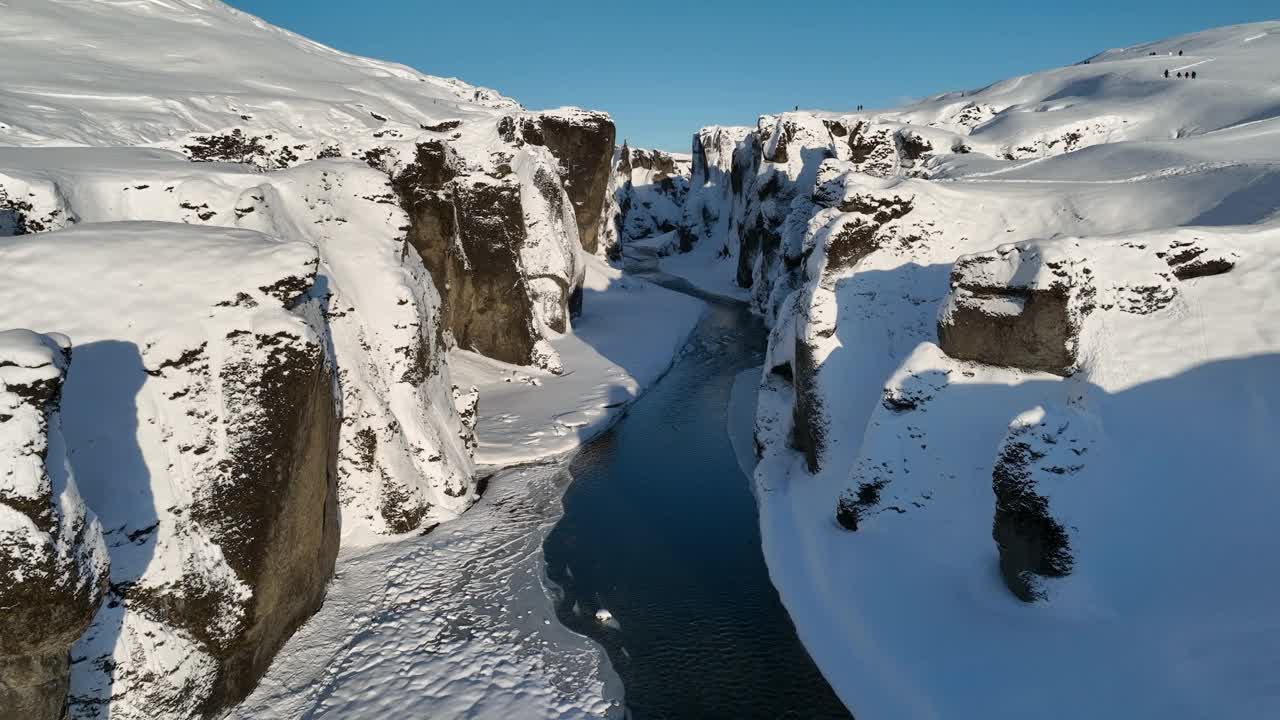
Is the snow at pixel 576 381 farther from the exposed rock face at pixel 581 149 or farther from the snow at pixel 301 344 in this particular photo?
the exposed rock face at pixel 581 149

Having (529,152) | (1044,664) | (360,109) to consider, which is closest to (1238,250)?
(1044,664)

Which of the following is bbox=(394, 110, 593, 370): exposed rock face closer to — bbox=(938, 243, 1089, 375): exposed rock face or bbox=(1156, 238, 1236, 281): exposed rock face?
bbox=(938, 243, 1089, 375): exposed rock face

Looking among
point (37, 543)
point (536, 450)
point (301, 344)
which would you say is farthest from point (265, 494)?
point (536, 450)

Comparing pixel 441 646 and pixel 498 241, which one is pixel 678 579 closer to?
pixel 441 646

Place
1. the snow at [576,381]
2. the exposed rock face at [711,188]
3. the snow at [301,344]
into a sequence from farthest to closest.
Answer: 1. the exposed rock face at [711,188]
2. the snow at [576,381]
3. the snow at [301,344]

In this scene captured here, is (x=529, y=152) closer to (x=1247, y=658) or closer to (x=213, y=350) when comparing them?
(x=213, y=350)

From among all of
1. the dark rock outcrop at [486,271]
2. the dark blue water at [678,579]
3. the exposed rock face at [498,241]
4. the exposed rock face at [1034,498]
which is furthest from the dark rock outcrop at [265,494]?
the dark rock outcrop at [486,271]
